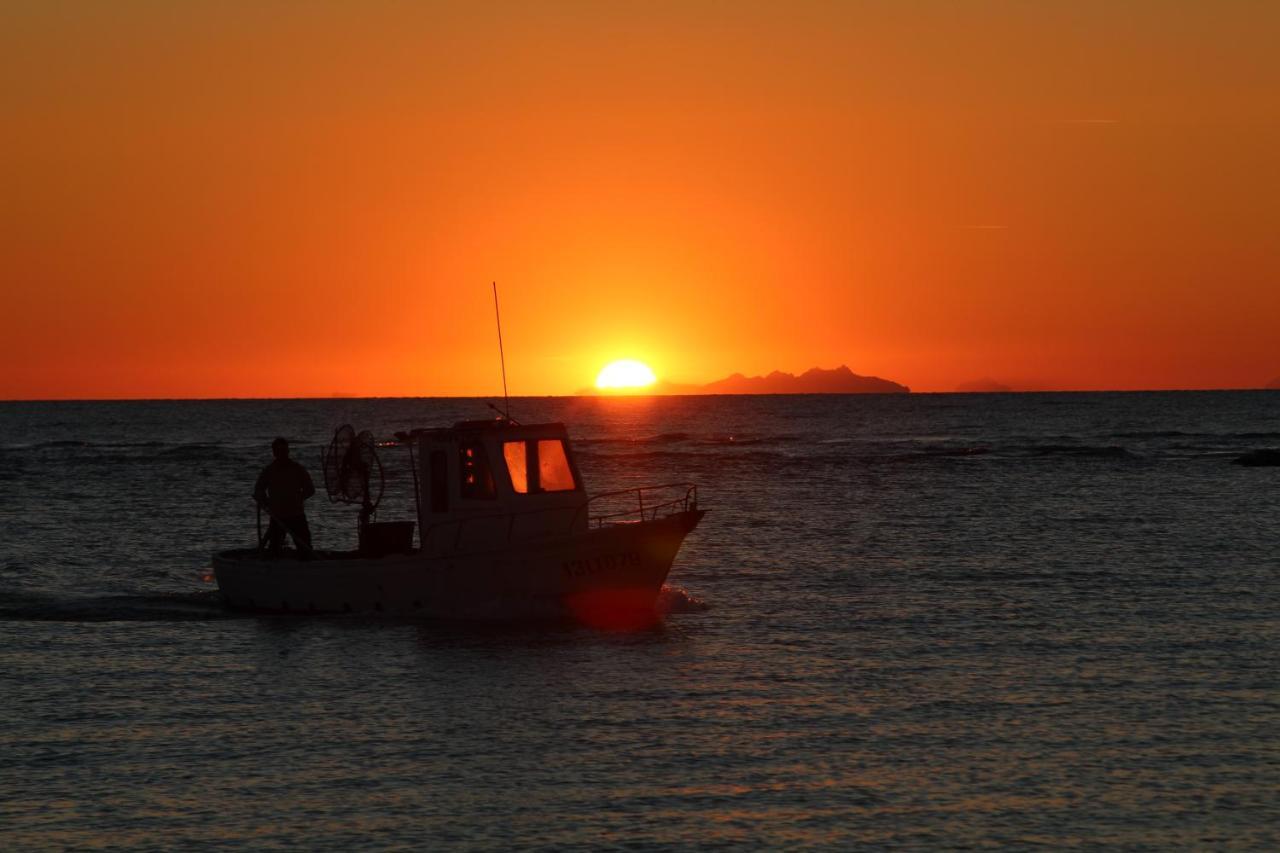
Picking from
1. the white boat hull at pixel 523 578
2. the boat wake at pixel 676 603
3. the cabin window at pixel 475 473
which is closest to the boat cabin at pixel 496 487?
the cabin window at pixel 475 473

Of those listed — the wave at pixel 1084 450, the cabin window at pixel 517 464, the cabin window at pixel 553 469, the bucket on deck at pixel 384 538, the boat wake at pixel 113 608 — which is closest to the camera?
the cabin window at pixel 517 464

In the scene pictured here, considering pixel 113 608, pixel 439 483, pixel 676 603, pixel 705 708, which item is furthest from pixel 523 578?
pixel 113 608

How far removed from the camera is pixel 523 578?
24.9m

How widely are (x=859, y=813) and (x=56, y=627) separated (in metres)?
17.5

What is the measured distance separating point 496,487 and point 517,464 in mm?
579

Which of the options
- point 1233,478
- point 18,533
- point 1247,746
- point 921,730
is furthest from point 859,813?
point 1233,478

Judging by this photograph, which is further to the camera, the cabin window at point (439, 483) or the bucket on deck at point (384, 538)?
the bucket on deck at point (384, 538)

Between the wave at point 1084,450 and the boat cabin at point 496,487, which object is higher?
the boat cabin at point 496,487

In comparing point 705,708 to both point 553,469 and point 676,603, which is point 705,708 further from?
point 676,603

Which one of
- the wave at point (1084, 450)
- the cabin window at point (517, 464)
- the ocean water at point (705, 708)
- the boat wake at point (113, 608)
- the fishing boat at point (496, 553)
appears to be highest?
the cabin window at point (517, 464)

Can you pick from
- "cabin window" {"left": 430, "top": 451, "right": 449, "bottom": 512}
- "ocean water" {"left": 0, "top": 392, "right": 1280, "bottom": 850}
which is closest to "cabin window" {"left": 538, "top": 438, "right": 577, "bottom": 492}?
"cabin window" {"left": 430, "top": 451, "right": 449, "bottom": 512}

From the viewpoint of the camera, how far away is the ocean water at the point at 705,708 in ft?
43.4

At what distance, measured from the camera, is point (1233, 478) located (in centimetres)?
7269

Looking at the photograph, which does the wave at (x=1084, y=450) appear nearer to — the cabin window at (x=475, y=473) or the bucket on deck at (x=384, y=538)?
the bucket on deck at (x=384, y=538)
